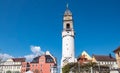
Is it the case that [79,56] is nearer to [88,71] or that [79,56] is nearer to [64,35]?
[64,35]

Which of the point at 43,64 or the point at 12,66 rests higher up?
the point at 43,64

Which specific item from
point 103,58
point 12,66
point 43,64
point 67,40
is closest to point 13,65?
point 12,66

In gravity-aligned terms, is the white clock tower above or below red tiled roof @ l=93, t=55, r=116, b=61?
above

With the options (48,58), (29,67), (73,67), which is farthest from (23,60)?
(73,67)

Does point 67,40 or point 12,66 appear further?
point 12,66

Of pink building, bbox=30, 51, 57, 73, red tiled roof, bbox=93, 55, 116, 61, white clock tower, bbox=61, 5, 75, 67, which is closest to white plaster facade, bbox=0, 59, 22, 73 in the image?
pink building, bbox=30, 51, 57, 73

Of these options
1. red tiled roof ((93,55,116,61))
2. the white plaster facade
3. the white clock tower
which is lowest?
the white plaster facade

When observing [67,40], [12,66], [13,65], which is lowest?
[12,66]

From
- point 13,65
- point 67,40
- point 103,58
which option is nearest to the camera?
point 67,40

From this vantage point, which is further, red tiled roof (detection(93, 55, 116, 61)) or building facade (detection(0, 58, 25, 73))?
building facade (detection(0, 58, 25, 73))

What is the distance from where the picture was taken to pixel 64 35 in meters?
107

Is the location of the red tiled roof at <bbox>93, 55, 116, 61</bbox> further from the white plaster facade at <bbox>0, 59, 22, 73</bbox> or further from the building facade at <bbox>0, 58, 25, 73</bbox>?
the white plaster facade at <bbox>0, 59, 22, 73</bbox>

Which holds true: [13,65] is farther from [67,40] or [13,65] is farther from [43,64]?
[67,40]

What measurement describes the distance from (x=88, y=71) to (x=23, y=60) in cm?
6864
